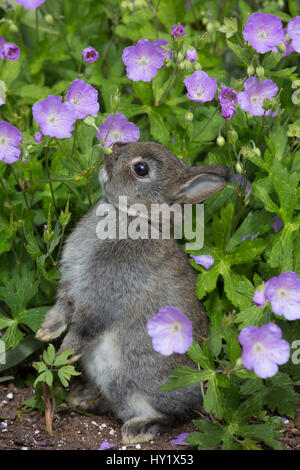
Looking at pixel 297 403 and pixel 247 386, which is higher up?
pixel 247 386

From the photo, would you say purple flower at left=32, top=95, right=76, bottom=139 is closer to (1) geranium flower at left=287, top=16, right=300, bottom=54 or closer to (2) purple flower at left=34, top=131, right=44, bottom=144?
(2) purple flower at left=34, top=131, right=44, bottom=144

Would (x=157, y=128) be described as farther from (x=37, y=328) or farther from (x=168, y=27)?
(x=37, y=328)

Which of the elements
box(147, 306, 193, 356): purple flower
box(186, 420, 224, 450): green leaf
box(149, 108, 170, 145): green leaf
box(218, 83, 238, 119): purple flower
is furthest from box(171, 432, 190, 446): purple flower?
box(149, 108, 170, 145): green leaf

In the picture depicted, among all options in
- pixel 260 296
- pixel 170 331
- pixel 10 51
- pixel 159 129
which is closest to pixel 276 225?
pixel 159 129

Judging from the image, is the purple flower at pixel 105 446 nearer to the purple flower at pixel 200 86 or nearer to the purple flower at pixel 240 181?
the purple flower at pixel 240 181

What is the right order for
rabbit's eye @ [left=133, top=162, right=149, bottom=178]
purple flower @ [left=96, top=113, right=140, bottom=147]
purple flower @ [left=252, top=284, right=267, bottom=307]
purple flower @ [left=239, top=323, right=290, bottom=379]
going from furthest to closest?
purple flower @ [left=96, top=113, right=140, bottom=147] → rabbit's eye @ [left=133, top=162, right=149, bottom=178] → purple flower @ [left=252, top=284, right=267, bottom=307] → purple flower @ [left=239, top=323, right=290, bottom=379]

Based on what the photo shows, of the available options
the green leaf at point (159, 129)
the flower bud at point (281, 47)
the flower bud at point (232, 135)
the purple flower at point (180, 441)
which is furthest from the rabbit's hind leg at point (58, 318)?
the flower bud at point (281, 47)

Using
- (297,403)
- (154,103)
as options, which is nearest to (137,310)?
(297,403)
